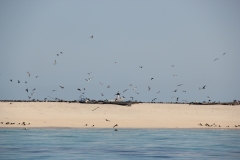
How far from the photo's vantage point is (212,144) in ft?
123

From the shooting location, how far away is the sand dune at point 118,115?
190 ft

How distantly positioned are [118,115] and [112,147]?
30.9 meters

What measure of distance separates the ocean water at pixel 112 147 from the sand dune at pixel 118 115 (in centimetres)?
1427

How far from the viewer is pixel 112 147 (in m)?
34.5

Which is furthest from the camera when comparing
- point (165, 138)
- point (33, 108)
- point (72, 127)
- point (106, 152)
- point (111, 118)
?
point (33, 108)

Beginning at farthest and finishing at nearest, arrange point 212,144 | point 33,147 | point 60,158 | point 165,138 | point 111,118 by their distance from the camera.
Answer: point 111,118, point 165,138, point 212,144, point 33,147, point 60,158

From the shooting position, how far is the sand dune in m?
58.1

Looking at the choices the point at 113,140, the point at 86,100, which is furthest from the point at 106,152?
the point at 86,100

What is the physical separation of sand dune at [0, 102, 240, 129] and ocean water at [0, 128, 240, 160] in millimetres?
14275

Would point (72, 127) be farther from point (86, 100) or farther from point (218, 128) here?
point (86, 100)

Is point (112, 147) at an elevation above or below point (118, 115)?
above

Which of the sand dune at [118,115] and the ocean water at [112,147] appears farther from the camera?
the sand dune at [118,115]

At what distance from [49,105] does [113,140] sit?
103ft

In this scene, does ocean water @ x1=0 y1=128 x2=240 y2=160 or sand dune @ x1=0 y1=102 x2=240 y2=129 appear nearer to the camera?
ocean water @ x1=0 y1=128 x2=240 y2=160
